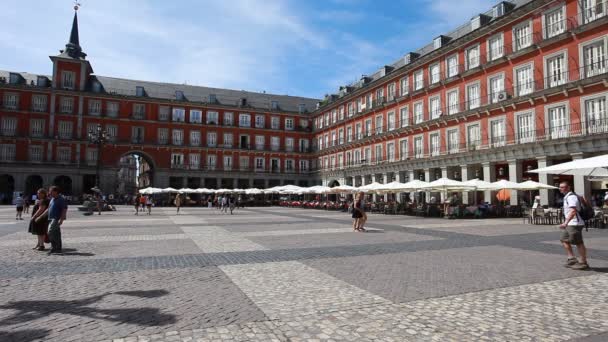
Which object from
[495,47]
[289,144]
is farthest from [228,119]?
[495,47]

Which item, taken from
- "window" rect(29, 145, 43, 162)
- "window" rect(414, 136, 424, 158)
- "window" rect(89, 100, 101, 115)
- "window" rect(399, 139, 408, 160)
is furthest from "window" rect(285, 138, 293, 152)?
"window" rect(29, 145, 43, 162)

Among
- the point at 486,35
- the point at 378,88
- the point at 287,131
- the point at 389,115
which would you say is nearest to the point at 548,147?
the point at 486,35

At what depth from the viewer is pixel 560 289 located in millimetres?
5355

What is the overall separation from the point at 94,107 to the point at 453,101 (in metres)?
39.7

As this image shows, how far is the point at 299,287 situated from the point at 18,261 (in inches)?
Result: 232

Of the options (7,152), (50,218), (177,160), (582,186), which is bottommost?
(50,218)

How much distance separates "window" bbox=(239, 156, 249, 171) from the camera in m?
50.4

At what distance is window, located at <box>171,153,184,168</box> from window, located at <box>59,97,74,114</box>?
12263 millimetres

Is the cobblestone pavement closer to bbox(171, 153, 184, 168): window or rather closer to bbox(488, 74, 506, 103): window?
bbox(488, 74, 506, 103): window

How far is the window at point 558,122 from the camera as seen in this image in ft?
69.6

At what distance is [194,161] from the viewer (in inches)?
1908

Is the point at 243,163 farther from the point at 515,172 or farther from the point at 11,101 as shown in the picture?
the point at 515,172

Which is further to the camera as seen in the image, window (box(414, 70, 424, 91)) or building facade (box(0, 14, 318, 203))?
building facade (box(0, 14, 318, 203))

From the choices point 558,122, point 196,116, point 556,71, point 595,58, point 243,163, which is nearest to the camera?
point 595,58
